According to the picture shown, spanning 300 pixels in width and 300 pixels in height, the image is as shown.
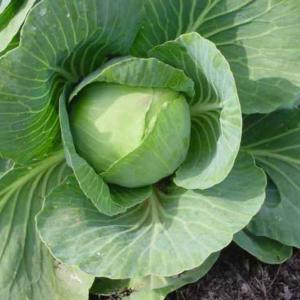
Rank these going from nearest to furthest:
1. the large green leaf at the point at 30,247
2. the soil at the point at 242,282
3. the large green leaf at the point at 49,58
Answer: the large green leaf at the point at 49,58 → the large green leaf at the point at 30,247 → the soil at the point at 242,282

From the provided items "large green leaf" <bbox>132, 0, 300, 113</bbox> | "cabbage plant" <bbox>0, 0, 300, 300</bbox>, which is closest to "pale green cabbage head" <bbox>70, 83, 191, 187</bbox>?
"cabbage plant" <bbox>0, 0, 300, 300</bbox>

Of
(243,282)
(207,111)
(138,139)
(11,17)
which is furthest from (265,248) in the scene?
(11,17)

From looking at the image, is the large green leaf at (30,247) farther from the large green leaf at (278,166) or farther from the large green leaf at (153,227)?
the large green leaf at (278,166)

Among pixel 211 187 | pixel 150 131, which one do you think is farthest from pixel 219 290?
pixel 150 131

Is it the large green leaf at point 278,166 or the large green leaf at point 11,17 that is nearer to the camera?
the large green leaf at point 11,17

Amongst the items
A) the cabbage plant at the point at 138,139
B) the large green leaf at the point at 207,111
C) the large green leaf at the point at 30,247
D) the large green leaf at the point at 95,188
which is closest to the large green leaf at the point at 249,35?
the cabbage plant at the point at 138,139

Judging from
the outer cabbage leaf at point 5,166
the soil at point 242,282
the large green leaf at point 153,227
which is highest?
the outer cabbage leaf at point 5,166

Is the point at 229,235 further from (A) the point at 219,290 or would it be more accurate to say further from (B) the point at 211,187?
(A) the point at 219,290

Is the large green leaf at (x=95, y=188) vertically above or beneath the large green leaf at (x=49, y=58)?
beneath

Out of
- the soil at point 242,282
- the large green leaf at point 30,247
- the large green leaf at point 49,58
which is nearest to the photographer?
the large green leaf at point 49,58
